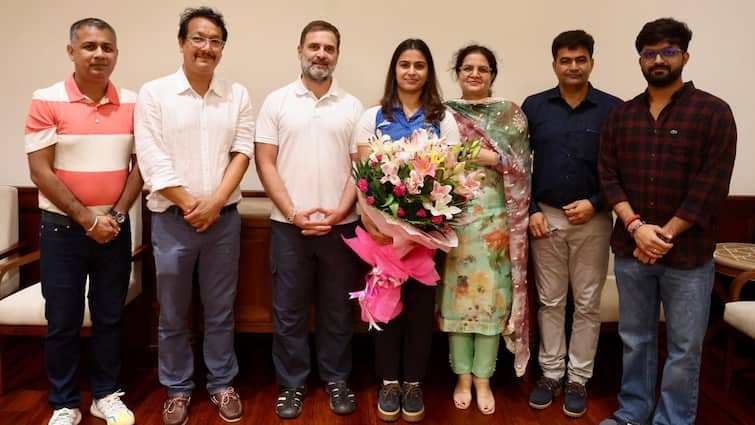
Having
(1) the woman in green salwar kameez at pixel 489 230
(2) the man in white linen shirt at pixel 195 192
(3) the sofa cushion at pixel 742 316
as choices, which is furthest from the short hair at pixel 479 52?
(3) the sofa cushion at pixel 742 316

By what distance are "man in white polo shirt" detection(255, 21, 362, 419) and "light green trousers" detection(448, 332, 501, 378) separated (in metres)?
0.50

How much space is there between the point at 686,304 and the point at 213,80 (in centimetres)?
213

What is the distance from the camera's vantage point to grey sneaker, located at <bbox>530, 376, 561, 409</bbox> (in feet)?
8.79

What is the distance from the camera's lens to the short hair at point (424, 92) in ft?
7.95

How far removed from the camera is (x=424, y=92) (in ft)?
8.20

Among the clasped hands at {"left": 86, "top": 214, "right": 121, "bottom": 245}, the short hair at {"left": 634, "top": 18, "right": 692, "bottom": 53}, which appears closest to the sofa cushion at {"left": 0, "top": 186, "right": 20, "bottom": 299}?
the clasped hands at {"left": 86, "top": 214, "right": 121, "bottom": 245}

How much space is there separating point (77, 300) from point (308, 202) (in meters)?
1.04

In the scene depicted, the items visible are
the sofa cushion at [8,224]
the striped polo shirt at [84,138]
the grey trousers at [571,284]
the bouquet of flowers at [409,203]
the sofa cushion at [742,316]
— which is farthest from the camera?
the sofa cushion at [8,224]

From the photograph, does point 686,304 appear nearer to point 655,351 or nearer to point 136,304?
point 655,351

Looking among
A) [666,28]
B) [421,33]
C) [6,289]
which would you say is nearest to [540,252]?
[666,28]

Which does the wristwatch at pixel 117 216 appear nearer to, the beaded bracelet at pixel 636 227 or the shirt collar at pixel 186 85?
the shirt collar at pixel 186 85

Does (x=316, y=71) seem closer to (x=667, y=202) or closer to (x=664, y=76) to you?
(x=664, y=76)

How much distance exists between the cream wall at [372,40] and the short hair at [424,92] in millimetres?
968

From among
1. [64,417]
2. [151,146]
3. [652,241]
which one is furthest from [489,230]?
[64,417]
